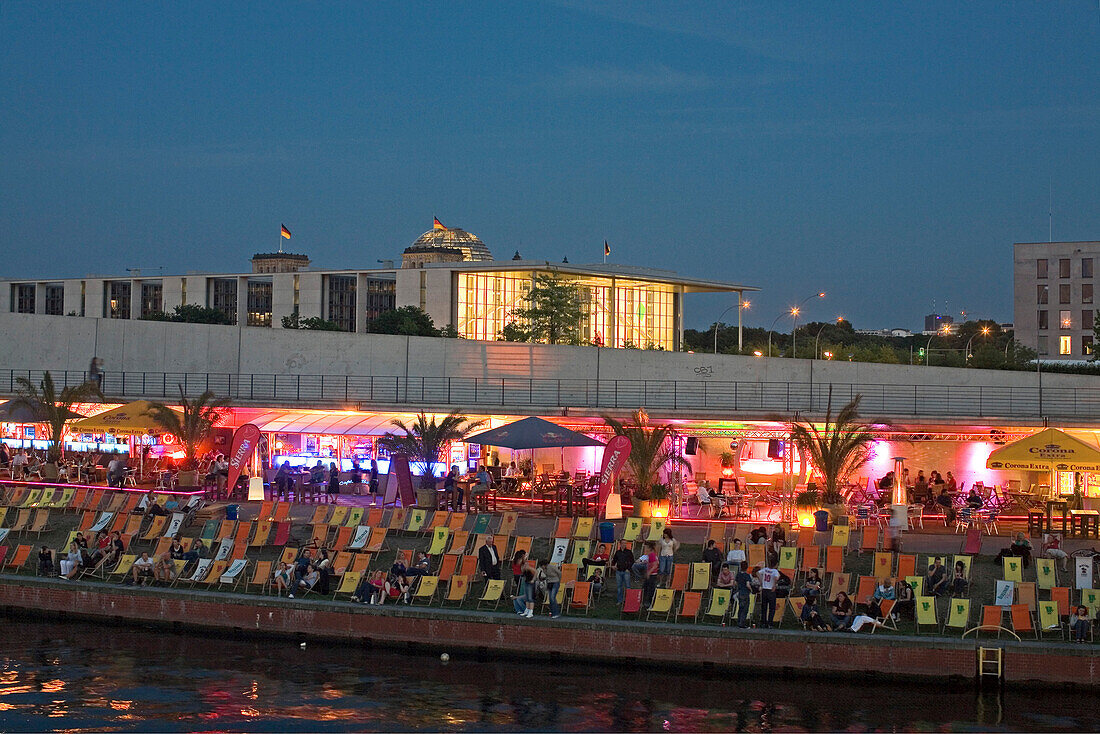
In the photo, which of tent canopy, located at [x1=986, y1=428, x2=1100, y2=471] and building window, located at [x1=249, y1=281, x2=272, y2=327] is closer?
tent canopy, located at [x1=986, y1=428, x2=1100, y2=471]

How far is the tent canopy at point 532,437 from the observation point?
2569 centimetres

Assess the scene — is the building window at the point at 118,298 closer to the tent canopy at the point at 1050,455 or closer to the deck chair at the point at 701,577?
the deck chair at the point at 701,577

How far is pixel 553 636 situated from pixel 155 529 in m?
10.3

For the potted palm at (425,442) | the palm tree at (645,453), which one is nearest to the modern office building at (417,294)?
the potted palm at (425,442)

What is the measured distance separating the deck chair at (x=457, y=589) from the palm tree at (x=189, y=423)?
12.7 meters

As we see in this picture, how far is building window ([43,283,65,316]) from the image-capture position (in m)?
93.1

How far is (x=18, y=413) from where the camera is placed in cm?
3309

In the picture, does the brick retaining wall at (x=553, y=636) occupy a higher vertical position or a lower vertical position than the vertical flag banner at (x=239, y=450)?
lower

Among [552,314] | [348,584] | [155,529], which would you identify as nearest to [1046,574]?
[348,584]

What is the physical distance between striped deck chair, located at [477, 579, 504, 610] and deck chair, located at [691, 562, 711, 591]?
3.33 meters

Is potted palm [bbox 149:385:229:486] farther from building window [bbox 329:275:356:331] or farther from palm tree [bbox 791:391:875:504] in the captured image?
building window [bbox 329:275:356:331]

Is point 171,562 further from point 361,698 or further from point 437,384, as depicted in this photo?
point 437,384

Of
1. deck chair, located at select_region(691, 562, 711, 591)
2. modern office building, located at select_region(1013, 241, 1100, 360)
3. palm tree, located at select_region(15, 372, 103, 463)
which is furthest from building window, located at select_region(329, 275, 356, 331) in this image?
deck chair, located at select_region(691, 562, 711, 591)

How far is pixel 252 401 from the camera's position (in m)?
34.0
